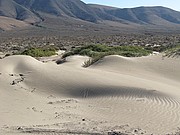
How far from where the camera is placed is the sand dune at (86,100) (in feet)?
31.8

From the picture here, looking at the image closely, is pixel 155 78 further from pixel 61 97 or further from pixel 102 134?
pixel 102 134

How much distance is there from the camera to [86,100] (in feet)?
43.6

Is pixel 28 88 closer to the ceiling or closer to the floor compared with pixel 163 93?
closer to the floor

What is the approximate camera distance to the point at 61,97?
14.1 m

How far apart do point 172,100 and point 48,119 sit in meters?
4.00

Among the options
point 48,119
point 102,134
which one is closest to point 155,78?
point 48,119

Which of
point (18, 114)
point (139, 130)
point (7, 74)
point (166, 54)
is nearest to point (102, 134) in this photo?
point (139, 130)

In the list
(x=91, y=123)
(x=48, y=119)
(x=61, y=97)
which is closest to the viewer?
(x=91, y=123)

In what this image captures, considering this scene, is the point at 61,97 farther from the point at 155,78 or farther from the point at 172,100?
the point at 155,78

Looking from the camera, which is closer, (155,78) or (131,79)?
(131,79)

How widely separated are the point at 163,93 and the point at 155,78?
469 cm

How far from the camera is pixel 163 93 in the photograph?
1313 cm

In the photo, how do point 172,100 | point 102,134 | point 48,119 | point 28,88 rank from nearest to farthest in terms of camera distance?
point 102,134, point 48,119, point 172,100, point 28,88

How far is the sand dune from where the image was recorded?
9.70 meters
